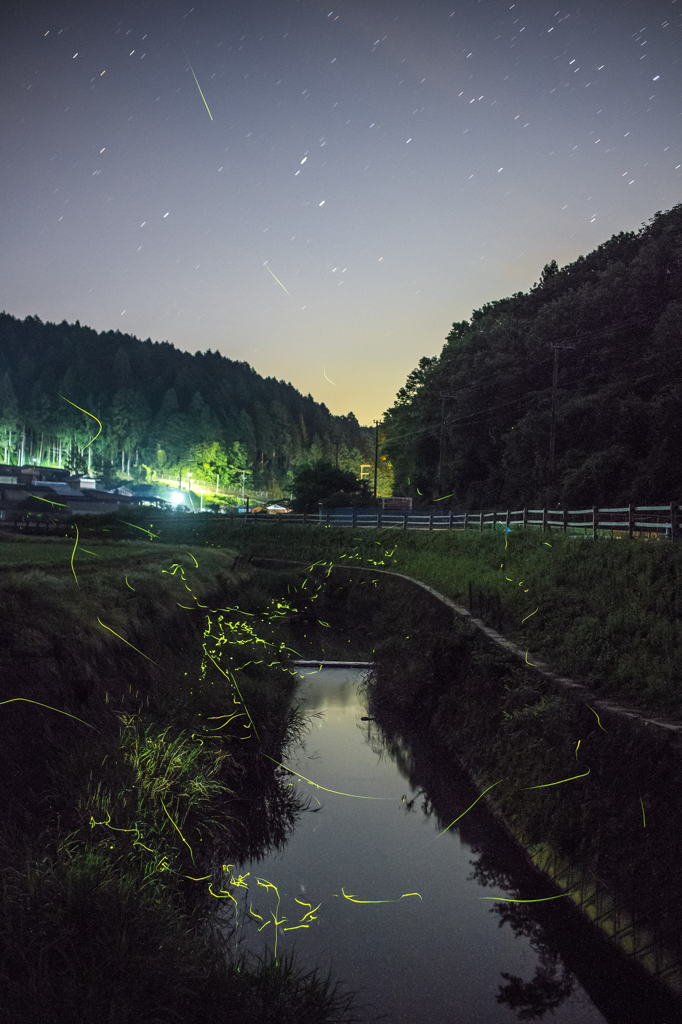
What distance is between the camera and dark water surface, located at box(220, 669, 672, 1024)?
8.68 meters

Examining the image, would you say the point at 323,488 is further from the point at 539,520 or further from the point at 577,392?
the point at 539,520

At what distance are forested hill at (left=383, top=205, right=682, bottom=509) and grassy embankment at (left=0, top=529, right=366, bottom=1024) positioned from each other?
3067 cm

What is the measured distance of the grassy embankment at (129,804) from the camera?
666 centimetres

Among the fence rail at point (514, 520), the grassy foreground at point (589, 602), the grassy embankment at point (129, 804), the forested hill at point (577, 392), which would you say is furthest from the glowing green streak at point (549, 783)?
the forested hill at point (577, 392)

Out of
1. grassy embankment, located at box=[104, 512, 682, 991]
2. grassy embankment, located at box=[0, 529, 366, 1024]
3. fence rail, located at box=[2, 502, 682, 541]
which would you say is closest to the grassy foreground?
grassy embankment, located at box=[104, 512, 682, 991]

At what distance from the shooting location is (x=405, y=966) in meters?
9.31

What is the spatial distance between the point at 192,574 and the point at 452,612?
9704mm

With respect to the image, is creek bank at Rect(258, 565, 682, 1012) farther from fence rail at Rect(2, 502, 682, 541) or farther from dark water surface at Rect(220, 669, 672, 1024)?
fence rail at Rect(2, 502, 682, 541)

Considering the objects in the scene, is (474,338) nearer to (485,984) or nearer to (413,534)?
(413,534)

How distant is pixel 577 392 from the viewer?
5547 centimetres

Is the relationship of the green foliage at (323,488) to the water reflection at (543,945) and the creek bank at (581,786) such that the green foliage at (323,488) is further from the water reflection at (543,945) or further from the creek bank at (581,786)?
the water reflection at (543,945)

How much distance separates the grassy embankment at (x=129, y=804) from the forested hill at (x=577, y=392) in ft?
101

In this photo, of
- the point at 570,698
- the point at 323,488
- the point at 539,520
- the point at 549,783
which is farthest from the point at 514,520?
the point at 323,488

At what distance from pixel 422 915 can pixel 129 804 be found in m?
4.26
